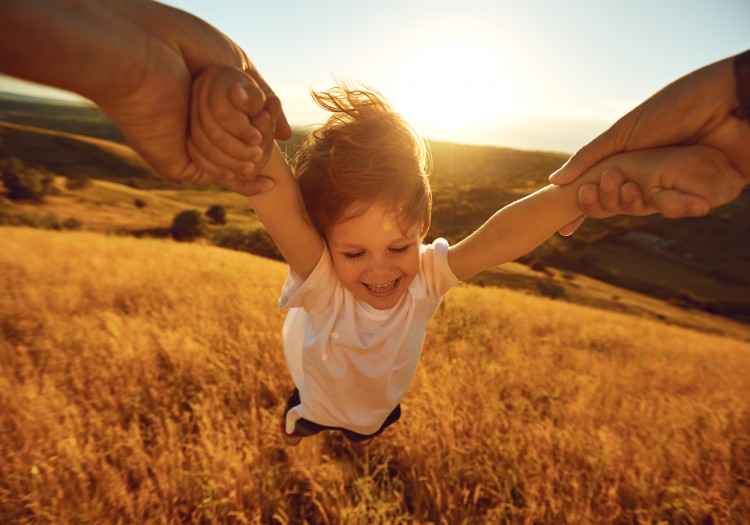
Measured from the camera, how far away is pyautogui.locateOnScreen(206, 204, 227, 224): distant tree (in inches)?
1716

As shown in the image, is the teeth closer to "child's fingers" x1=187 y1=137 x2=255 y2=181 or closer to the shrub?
"child's fingers" x1=187 y1=137 x2=255 y2=181

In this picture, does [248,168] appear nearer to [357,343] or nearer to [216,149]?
Answer: [216,149]

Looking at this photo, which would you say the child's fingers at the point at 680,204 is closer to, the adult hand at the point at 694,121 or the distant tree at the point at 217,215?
the adult hand at the point at 694,121

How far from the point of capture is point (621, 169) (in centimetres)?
119

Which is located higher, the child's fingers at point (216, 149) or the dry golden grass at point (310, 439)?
the child's fingers at point (216, 149)

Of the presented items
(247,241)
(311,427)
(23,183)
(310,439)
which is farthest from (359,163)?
(23,183)

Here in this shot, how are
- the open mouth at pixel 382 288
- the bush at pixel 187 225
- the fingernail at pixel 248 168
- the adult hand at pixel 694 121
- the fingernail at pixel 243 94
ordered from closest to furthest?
1. the fingernail at pixel 243 94
2. the fingernail at pixel 248 168
3. the adult hand at pixel 694 121
4. the open mouth at pixel 382 288
5. the bush at pixel 187 225

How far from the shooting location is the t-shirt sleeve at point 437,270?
1.90 meters

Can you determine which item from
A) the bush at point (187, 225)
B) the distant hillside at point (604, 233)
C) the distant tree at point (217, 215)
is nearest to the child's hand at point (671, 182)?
the distant hillside at point (604, 233)

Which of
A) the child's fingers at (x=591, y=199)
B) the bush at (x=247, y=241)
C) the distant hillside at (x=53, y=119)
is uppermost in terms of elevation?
the distant hillside at (x=53, y=119)

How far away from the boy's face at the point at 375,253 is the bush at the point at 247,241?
93.2 feet

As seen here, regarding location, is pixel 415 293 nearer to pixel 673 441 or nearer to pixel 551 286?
pixel 673 441

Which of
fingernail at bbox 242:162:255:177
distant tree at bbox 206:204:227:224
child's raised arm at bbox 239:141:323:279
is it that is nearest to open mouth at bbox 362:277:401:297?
child's raised arm at bbox 239:141:323:279

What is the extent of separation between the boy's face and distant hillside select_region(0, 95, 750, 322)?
28.6 m
